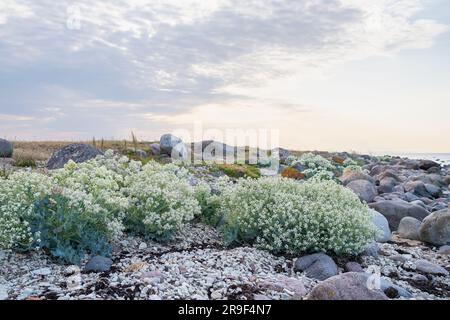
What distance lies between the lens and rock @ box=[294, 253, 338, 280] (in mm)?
7519

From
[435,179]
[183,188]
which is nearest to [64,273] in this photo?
[183,188]

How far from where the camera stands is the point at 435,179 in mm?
23969

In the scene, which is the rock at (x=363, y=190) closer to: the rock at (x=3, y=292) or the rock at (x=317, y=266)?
the rock at (x=317, y=266)

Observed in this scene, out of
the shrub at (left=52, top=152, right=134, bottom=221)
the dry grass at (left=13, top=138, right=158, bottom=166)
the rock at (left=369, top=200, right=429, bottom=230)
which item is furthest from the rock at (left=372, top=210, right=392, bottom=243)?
the dry grass at (left=13, top=138, right=158, bottom=166)

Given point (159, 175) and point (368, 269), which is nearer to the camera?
point (368, 269)

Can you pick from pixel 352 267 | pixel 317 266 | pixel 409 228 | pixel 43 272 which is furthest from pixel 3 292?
pixel 409 228

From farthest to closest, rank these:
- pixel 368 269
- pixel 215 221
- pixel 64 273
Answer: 1. pixel 215 221
2. pixel 368 269
3. pixel 64 273

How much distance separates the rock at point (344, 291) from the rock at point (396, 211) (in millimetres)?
7313

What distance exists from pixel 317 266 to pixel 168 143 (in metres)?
17.0

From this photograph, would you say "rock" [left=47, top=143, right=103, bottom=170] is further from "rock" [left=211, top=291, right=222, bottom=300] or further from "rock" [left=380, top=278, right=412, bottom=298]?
"rock" [left=380, top=278, right=412, bottom=298]
